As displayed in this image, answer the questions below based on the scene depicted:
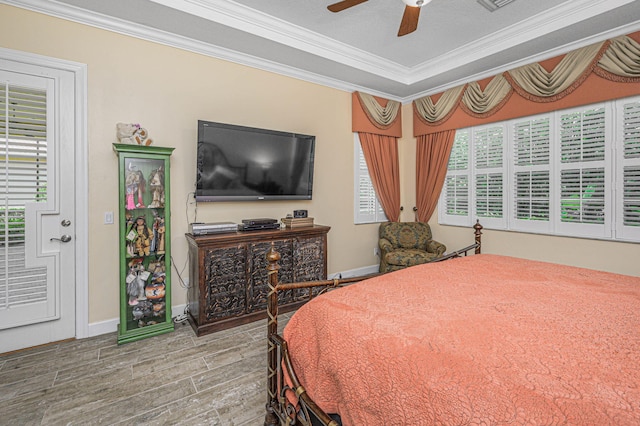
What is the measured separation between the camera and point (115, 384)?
2.06 m

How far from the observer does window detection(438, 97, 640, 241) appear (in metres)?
2.94

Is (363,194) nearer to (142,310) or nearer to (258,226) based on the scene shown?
(258,226)

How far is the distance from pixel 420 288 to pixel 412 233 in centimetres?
290

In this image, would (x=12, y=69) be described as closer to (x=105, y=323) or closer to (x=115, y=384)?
(x=105, y=323)

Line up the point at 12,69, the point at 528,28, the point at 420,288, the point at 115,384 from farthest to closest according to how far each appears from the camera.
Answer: the point at 528,28
the point at 12,69
the point at 115,384
the point at 420,288

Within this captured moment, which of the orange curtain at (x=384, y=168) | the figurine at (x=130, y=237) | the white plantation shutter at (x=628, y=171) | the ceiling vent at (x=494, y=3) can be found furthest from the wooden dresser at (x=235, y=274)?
the white plantation shutter at (x=628, y=171)

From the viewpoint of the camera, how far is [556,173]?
337 centimetres

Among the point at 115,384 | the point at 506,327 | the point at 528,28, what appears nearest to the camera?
the point at 506,327

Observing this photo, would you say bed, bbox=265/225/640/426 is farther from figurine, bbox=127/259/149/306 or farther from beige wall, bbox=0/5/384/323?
beige wall, bbox=0/5/384/323

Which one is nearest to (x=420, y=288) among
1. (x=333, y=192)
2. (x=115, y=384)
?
(x=115, y=384)

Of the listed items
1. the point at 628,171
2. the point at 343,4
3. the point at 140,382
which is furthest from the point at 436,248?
the point at 140,382

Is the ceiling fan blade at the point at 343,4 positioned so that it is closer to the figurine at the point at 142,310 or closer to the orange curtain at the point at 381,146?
the orange curtain at the point at 381,146

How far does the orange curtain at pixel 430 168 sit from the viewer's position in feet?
14.6

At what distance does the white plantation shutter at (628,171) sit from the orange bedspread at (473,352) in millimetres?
1593
